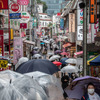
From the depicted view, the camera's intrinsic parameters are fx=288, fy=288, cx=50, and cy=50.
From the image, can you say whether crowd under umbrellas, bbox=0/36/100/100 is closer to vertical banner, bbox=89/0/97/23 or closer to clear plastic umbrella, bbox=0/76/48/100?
clear plastic umbrella, bbox=0/76/48/100

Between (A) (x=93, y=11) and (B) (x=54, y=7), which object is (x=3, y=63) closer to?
(A) (x=93, y=11)

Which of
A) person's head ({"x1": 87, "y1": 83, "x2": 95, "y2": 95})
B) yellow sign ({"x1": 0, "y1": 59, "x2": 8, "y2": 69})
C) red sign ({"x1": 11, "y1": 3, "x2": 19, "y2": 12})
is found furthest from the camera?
red sign ({"x1": 11, "y1": 3, "x2": 19, "y2": 12})

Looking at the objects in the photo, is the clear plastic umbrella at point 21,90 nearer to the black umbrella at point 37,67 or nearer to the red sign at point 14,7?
the black umbrella at point 37,67

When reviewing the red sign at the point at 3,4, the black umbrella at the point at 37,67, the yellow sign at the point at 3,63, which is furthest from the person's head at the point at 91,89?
the red sign at the point at 3,4

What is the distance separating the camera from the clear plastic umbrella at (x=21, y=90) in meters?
4.65

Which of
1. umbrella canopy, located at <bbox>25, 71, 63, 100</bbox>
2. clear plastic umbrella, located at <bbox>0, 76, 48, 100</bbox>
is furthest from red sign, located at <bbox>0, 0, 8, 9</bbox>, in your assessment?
clear plastic umbrella, located at <bbox>0, 76, 48, 100</bbox>

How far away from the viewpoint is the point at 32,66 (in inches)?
445

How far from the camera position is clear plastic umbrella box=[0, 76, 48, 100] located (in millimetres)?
4652

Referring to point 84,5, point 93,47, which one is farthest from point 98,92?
point 93,47

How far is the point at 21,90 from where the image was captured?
5078mm

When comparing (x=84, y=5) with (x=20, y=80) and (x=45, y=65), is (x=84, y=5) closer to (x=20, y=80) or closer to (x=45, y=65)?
(x=45, y=65)

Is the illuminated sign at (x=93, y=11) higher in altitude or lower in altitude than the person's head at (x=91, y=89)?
higher

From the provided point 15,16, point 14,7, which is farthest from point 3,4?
point 14,7

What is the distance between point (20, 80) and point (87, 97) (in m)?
2.17
